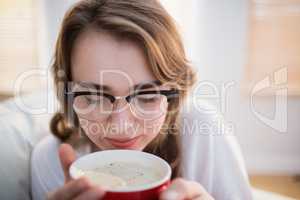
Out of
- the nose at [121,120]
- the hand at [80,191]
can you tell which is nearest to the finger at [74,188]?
the hand at [80,191]

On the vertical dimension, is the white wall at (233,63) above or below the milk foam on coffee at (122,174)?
above

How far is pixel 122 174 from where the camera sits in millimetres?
334

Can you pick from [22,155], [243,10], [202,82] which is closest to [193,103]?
[202,82]

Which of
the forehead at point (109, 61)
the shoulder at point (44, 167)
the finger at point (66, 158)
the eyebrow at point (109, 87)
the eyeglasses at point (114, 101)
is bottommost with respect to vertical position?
the shoulder at point (44, 167)

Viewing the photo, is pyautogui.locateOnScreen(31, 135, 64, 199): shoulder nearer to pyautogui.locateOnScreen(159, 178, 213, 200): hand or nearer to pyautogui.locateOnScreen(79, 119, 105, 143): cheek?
pyautogui.locateOnScreen(79, 119, 105, 143): cheek

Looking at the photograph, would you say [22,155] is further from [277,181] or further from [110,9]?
[277,181]

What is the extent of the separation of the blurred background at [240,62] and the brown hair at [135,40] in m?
0.01

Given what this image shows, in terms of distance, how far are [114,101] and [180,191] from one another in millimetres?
133

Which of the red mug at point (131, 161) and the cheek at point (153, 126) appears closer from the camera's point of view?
the red mug at point (131, 161)

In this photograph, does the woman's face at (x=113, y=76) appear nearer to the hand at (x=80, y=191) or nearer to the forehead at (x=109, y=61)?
the forehead at (x=109, y=61)

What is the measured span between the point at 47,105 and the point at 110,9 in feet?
0.50

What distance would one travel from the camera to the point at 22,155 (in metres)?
0.45

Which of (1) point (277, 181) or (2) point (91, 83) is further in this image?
(1) point (277, 181)

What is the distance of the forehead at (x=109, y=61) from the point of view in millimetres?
374
